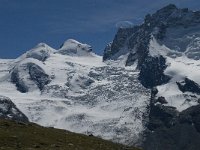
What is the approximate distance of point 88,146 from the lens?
186 ft

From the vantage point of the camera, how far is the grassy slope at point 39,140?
51531mm

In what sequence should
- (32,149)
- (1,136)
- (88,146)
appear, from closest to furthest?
(32,149) < (1,136) < (88,146)

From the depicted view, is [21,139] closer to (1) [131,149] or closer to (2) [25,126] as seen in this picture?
(2) [25,126]

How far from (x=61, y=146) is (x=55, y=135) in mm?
6577

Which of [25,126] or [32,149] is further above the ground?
[25,126]

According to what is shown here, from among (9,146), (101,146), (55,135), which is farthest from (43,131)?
(9,146)

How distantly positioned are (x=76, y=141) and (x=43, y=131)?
4.24 meters

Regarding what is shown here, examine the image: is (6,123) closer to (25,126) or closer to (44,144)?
(25,126)

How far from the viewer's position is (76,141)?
192 feet

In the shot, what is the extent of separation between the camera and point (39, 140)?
5450cm

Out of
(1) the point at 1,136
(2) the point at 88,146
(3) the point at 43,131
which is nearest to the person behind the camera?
(1) the point at 1,136

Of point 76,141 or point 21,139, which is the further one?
point 76,141

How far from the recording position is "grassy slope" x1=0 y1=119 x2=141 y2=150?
51.5 metres

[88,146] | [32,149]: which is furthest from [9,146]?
[88,146]
